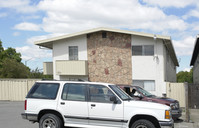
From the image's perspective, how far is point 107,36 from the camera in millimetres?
21609

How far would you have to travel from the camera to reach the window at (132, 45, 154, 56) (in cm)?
2041

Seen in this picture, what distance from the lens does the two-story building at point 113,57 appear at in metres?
20.1

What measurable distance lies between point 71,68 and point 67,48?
1.97m

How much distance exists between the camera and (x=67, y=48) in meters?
22.5

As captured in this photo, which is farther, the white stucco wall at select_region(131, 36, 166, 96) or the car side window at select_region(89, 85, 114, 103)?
the white stucco wall at select_region(131, 36, 166, 96)

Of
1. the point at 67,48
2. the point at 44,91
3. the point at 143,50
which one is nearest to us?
the point at 44,91

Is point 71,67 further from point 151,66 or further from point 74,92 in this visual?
point 74,92

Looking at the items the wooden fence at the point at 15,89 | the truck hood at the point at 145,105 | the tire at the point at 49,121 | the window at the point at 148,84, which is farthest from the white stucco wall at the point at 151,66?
the tire at the point at 49,121

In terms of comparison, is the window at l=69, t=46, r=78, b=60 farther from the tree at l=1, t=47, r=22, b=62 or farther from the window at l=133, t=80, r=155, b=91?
the tree at l=1, t=47, r=22, b=62

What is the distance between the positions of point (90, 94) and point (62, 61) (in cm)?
1379

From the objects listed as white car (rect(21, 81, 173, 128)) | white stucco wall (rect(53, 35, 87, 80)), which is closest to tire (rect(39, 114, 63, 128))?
white car (rect(21, 81, 173, 128))

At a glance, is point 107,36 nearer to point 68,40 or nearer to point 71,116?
point 68,40

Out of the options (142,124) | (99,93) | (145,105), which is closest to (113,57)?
(99,93)

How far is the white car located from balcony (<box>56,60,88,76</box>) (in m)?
12.5
